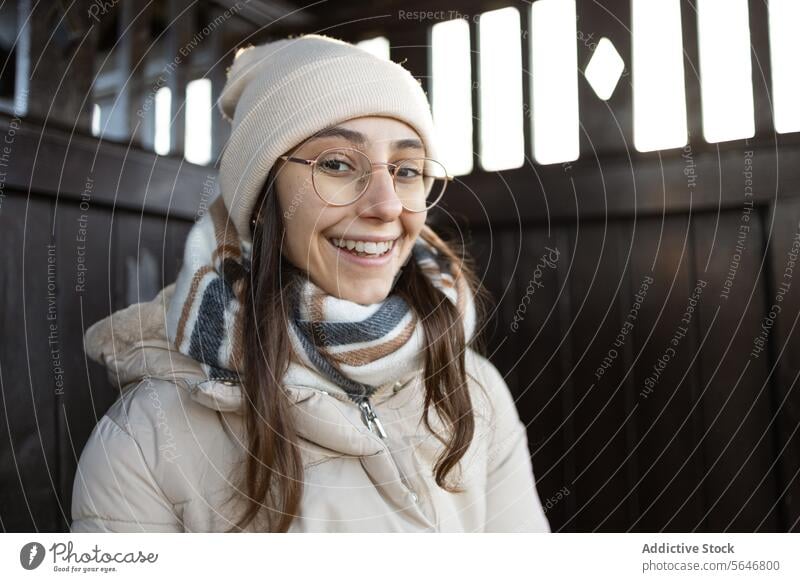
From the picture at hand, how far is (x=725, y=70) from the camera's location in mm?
633

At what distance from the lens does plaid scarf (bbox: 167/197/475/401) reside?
531 mm

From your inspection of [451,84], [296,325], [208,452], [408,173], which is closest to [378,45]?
[451,84]

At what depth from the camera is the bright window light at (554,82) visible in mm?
661

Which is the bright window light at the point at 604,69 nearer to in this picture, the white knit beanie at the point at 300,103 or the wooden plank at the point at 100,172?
the white knit beanie at the point at 300,103

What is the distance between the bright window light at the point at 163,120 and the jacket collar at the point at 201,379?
0.20 m

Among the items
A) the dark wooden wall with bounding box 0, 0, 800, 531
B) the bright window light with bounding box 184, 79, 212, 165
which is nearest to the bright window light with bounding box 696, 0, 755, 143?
the dark wooden wall with bounding box 0, 0, 800, 531

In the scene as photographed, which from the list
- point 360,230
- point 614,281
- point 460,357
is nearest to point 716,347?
point 614,281

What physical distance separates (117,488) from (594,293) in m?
0.45

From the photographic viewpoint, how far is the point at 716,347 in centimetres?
65

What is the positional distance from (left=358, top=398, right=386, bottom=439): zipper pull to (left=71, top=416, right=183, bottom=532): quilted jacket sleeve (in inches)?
6.1
